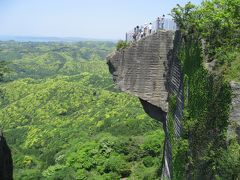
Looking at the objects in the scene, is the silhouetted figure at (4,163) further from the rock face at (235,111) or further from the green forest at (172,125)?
the rock face at (235,111)

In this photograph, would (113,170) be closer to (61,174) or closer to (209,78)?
(61,174)

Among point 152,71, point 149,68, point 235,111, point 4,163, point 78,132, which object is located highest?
point 149,68

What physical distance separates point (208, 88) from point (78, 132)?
67192mm

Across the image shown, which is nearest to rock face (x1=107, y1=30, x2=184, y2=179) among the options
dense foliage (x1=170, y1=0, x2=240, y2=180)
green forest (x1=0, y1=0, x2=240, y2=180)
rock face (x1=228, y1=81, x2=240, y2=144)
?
green forest (x1=0, y1=0, x2=240, y2=180)

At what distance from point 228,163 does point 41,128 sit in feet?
272

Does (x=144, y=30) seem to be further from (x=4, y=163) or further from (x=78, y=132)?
(x=78, y=132)

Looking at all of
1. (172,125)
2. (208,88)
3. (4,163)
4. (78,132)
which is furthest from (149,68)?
(78,132)

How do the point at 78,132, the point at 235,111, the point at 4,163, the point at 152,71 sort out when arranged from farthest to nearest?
the point at 78,132
the point at 4,163
the point at 152,71
the point at 235,111

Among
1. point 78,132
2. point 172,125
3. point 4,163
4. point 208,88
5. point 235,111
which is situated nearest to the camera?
point 235,111

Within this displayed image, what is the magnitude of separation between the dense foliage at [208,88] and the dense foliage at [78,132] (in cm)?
1442

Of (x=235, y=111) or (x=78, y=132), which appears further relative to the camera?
(x=78, y=132)

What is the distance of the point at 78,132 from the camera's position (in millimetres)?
77750

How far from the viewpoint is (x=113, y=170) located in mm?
37312

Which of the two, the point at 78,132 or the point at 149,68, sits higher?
the point at 149,68
